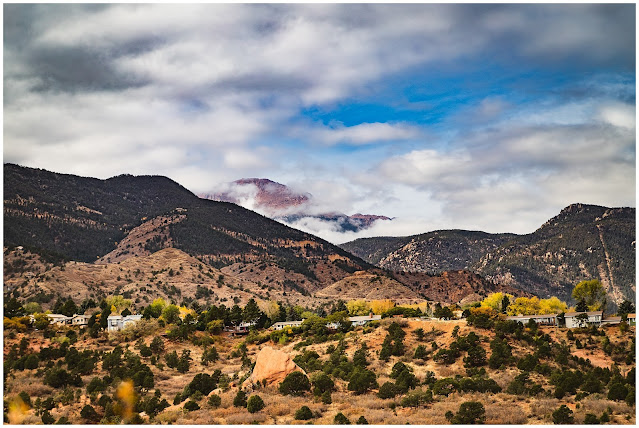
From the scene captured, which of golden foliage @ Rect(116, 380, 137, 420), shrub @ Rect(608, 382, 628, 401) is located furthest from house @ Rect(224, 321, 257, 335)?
shrub @ Rect(608, 382, 628, 401)

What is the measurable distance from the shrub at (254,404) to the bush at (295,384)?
415 centimetres

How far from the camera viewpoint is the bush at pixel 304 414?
3466cm

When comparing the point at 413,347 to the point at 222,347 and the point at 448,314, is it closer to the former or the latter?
the point at 448,314

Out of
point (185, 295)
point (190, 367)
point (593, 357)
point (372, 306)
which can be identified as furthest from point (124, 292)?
point (593, 357)

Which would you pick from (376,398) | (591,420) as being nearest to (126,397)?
(376,398)

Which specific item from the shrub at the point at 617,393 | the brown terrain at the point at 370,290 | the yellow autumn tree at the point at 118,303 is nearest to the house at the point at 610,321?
the shrub at the point at 617,393

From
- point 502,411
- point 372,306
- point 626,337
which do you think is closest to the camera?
point 502,411

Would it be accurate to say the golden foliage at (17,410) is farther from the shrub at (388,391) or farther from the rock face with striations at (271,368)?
the shrub at (388,391)

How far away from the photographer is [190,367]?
63.3 metres

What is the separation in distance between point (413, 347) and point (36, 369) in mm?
36471

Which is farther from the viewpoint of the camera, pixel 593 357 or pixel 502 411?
pixel 593 357

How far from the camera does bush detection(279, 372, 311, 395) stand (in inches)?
1640

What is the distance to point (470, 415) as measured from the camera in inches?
1361

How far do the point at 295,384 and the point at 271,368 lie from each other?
261 cm
